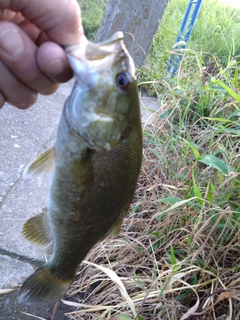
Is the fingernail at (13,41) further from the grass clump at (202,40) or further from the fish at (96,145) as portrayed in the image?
the grass clump at (202,40)

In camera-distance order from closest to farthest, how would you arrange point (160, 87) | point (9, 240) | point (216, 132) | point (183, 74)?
point (9, 240), point (216, 132), point (183, 74), point (160, 87)

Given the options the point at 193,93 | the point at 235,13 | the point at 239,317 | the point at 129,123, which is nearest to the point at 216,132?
the point at 193,93

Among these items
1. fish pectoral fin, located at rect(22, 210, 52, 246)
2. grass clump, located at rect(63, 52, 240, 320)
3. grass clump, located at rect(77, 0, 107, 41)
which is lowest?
grass clump, located at rect(77, 0, 107, 41)

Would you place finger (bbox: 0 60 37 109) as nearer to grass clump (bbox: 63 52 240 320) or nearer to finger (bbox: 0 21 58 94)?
finger (bbox: 0 21 58 94)

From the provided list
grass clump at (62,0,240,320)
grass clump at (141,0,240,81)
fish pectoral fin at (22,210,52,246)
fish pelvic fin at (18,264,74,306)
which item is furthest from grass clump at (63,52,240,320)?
grass clump at (141,0,240,81)

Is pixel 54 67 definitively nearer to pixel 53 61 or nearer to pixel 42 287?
pixel 53 61

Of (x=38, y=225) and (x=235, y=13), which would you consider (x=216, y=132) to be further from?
(x=235, y=13)
